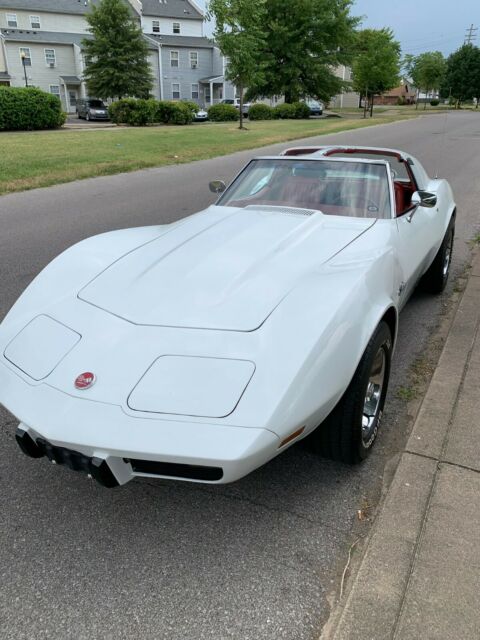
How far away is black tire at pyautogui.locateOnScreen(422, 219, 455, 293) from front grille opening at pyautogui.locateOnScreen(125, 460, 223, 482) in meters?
3.38

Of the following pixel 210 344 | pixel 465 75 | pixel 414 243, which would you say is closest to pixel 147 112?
pixel 414 243

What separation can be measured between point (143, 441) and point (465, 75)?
8272 centimetres

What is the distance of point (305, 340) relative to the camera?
6.77ft

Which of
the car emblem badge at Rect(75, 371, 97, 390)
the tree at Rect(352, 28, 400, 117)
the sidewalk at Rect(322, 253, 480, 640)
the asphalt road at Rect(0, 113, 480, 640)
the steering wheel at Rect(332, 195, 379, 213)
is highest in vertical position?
the tree at Rect(352, 28, 400, 117)

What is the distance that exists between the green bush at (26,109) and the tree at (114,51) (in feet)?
64.5

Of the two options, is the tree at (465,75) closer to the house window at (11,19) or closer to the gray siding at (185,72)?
the gray siding at (185,72)

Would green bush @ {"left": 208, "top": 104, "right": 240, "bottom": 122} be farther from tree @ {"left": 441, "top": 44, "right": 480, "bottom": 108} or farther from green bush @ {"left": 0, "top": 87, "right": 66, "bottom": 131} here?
tree @ {"left": 441, "top": 44, "right": 480, "bottom": 108}

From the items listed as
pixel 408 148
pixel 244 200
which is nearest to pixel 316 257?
pixel 244 200

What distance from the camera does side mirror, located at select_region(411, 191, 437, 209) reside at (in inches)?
141

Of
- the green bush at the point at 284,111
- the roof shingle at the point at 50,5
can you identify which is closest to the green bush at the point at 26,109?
the green bush at the point at 284,111

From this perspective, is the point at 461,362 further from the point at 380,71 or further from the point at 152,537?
the point at 380,71

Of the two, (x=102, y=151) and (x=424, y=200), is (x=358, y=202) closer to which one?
(x=424, y=200)

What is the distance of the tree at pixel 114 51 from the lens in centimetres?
3975

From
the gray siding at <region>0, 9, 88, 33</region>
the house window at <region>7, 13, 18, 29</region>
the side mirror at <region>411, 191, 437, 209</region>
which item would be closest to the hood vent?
the side mirror at <region>411, 191, 437, 209</region>
